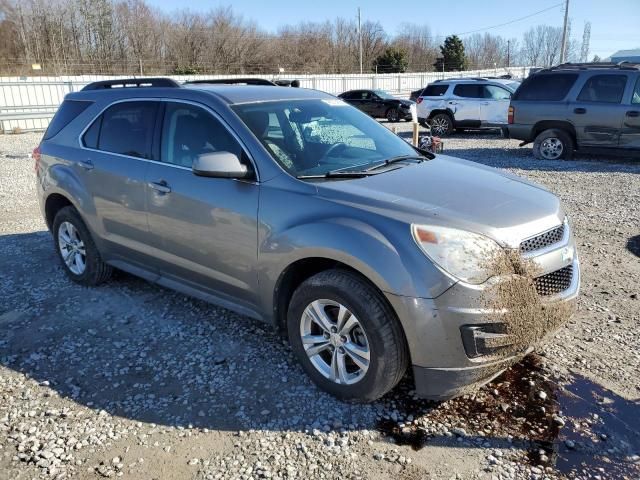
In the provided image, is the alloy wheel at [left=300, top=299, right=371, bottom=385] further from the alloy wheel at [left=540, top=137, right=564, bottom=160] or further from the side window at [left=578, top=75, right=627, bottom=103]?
the alloy wheel at [left=540, top=137, right=564, bottom=160]

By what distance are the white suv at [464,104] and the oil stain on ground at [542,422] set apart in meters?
14.5

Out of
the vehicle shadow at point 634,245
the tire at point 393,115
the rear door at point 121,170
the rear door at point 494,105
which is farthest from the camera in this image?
the tire at point 393,115

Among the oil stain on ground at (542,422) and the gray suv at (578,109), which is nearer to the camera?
the oil stain on ground at (542,422)

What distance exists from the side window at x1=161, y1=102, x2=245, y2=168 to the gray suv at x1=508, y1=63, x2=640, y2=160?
32.1ft

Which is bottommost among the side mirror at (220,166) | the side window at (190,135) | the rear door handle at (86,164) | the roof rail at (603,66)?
the rear door handle at (86,164)

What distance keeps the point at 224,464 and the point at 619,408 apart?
232 cm

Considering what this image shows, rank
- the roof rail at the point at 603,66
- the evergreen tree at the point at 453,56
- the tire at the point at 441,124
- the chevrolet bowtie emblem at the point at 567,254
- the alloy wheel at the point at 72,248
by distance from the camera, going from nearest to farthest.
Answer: the chevrolet bowtie emblem at the point at 567,254 < the alloy wheel at the point at 72,248 < the roof rail at the point at 603,66 < the tire at the point at 441,124 < the evergreen tree at the point at 453,56

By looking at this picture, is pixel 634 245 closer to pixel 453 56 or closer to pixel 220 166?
pixel 220 166

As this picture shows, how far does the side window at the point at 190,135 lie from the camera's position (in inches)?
150

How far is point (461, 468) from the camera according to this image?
9.05ft

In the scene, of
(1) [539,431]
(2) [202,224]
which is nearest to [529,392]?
(1) [539,431]

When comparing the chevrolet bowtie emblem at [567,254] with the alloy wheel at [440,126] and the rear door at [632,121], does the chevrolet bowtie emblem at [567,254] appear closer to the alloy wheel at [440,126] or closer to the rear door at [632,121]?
the rear door at [632,121]

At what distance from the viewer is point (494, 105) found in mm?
16891

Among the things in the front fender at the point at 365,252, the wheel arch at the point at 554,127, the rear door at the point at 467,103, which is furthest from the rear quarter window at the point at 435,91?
the front fender at the point at 365,252
